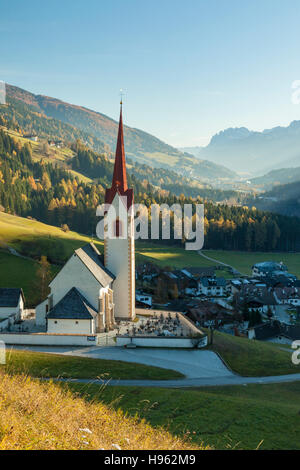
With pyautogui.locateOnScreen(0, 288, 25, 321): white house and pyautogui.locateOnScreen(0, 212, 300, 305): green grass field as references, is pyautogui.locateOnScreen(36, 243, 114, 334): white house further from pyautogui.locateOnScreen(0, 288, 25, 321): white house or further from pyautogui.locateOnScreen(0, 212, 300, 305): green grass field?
pyautogui.locateOnScreen(0, 212, 300, 305): green grass field

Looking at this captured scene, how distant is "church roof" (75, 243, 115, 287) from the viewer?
3462cm

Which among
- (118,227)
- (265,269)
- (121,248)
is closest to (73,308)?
(121,248)

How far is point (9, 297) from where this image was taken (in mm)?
38719

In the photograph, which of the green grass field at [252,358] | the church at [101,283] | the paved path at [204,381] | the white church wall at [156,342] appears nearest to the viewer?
the paved path at [204,381]

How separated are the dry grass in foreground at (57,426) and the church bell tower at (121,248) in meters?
28.5

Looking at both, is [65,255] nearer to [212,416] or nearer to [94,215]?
[94,215]

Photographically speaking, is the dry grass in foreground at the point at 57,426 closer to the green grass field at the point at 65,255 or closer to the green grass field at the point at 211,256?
the green grass field at the point at 65,255

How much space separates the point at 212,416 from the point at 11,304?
2674 cm

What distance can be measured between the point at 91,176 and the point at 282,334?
159 m

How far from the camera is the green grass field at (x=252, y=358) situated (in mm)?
29866

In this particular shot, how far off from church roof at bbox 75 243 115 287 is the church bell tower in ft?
3.07

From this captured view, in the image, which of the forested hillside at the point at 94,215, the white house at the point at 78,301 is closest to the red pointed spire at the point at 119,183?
the white house at the point at 78,301

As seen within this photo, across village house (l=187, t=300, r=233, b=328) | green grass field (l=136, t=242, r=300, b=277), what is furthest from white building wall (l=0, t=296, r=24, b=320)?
green grass field (l=136, t=242, r=300, b=277)
